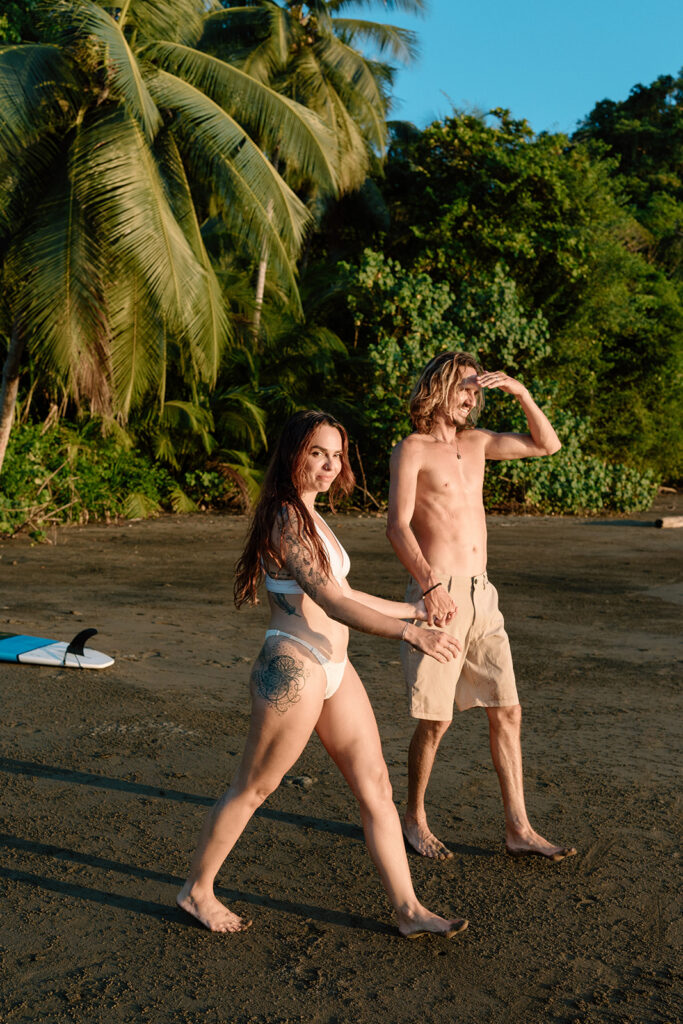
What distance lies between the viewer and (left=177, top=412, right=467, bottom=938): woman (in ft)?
10.7

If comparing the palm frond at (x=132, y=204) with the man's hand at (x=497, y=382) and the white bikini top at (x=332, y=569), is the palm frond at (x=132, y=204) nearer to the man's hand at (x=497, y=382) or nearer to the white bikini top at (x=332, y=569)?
the man's hand at (x=497, y=382)

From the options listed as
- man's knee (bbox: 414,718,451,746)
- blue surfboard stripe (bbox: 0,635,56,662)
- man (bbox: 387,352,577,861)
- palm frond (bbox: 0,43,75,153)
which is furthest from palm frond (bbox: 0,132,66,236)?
man's knee (bbox: 414,718,451,746)

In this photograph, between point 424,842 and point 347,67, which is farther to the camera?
point 347,67

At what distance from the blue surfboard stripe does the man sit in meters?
4.07

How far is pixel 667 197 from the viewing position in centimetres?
3584

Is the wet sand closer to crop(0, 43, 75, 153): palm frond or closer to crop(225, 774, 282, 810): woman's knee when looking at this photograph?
crop(225, 774, 282, 810): woman's knee

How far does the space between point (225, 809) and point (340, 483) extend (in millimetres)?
Answer: 1152

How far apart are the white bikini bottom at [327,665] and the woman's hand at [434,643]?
1.08 ft

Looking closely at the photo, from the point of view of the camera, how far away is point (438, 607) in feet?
11.4

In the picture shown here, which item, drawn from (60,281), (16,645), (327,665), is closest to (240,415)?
(60,281)

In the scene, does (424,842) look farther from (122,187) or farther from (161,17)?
(161,17)

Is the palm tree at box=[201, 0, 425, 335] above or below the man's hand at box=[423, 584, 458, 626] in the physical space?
above

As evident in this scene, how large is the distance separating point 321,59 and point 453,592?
2517cm

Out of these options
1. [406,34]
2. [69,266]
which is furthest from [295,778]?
[406,34]
